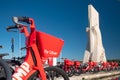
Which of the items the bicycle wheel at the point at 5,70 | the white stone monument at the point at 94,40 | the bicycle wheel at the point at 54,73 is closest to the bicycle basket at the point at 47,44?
the bicycle wheel at the point at 54,73

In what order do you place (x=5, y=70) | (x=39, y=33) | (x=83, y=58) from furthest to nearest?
(x=83, y=58) < (x=39, y=33) < (x=5, y=70)

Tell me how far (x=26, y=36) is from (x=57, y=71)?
75 centimetres

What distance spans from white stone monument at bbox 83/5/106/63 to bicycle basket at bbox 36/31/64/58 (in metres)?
39.7

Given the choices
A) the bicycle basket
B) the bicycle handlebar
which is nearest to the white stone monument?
the bicycle basket

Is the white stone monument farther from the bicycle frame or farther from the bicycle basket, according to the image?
the bicycle frame

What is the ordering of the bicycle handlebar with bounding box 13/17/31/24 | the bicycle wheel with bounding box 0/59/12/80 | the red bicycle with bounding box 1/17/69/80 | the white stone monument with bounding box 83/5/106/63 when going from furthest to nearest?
the white stone monument with bounding box 83/5/106/63 < the red bicycle with bounding box 1/17/69/80 < the bicycle handlebar with bounding box 13/17/31/24 < the bicycle wheel with bounding box 0/59/12/80

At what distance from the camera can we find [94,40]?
4706 centimetres

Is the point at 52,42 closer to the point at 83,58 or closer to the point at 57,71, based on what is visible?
the point at 57,71

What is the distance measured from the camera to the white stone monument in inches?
1769

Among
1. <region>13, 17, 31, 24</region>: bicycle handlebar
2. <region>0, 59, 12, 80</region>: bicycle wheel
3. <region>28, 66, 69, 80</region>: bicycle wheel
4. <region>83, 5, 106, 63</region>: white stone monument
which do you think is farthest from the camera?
<region>83, 5, 106, 63</region>: white stone monument

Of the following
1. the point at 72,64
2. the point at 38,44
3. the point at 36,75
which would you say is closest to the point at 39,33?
the point at 38,44

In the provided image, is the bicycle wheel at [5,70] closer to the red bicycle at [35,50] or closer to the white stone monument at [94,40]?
the red bicycle at [35,50]

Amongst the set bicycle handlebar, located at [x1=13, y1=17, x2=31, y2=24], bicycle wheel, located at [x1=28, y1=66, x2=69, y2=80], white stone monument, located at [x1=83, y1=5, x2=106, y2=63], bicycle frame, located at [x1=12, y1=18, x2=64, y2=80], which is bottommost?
bicycle wheel, located at [x1=28, y1=66, x2=69, y2=80]

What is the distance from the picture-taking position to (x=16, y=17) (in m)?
4.40
